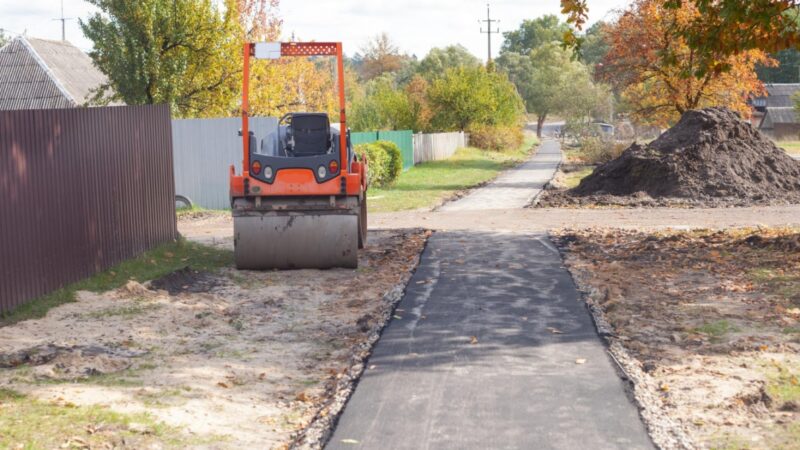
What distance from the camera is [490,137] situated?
203 feet

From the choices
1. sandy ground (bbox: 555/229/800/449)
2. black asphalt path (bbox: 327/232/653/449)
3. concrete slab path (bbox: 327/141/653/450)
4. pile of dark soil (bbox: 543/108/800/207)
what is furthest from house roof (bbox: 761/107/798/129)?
black asphalt path (bbox: 327/232/653/449)

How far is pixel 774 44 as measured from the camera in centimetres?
1443

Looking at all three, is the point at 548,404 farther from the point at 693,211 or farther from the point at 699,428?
the point at 693,211

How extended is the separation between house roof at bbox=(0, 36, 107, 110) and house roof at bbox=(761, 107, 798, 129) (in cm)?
6358

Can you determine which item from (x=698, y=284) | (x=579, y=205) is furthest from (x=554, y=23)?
(x=698, y=284)

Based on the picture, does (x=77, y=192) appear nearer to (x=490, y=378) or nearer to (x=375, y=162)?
(x=490, y=378)

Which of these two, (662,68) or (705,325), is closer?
(705,325)

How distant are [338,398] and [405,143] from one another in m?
33.3

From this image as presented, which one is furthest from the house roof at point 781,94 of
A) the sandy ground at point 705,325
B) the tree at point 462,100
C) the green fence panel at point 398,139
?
the sandy ground at point 705,325

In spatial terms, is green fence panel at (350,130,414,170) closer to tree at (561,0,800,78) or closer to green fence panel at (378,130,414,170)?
green fence panel at (378,130,414,170)

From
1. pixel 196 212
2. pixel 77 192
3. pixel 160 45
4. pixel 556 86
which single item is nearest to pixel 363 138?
pixel 160 45

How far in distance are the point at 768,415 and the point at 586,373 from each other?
4.82 feet

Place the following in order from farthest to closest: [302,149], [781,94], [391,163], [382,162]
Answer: [781,94], [391,163], [382,162], [302,149]

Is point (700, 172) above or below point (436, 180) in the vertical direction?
above
